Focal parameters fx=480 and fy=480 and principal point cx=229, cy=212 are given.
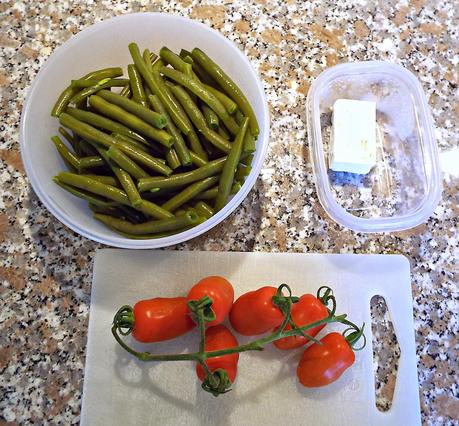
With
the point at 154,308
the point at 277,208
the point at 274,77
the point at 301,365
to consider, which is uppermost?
the point at 274,77

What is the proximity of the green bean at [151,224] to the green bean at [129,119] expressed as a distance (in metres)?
0.19

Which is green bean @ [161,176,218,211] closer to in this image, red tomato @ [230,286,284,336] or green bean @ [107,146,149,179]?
green bean @ [107,146,149,179]

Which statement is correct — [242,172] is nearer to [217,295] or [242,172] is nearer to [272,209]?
[272,209]

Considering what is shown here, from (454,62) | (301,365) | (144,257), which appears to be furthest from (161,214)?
(454,62)

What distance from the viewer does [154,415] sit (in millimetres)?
1206

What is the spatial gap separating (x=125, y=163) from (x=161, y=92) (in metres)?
0.21

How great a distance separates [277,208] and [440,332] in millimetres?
555

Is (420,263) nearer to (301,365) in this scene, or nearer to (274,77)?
(301,365)

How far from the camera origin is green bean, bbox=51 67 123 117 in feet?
4.08

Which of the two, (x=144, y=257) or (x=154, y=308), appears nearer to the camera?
(x=154, y=308)

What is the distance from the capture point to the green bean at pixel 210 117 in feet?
4.00

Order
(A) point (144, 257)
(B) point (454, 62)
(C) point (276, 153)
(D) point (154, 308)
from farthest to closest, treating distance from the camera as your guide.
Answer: (B) point (454, 62), (C) point (276, 153), (A) point (144, 257), (D) point (154, 308)

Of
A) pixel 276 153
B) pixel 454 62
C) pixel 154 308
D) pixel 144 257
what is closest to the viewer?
pixel 154 308

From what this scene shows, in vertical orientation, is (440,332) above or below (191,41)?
below
